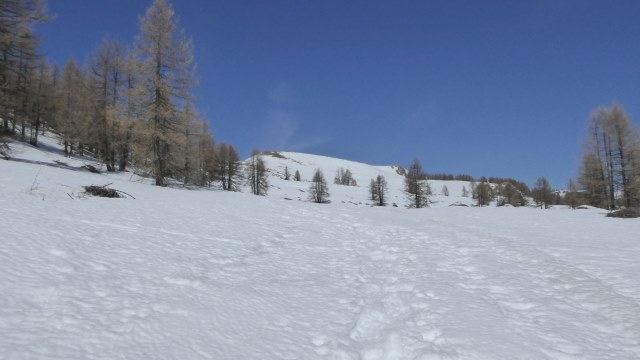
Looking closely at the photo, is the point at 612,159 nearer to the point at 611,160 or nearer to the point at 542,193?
the point at 611,160

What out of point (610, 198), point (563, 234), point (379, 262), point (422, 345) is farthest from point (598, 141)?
point (422, 345)

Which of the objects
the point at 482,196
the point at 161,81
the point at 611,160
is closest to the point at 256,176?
the point at 161,81

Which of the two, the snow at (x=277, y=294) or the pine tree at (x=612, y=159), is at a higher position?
the pine tree at (x=612, y=159)

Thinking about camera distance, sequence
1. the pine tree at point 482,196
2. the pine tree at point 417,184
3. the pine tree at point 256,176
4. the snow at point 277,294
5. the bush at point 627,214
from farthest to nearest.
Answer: the pine tree at point 482,196 < the pine tree at point 256,176 < the pine tree at point 417,184 < the bush at point 627,214 < the snow at point 277,294

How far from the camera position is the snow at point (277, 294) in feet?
9.11

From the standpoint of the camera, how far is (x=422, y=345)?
325cm

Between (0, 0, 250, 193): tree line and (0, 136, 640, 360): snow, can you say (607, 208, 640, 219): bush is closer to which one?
(0, 136, 640, 360): snow

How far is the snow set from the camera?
109 inches

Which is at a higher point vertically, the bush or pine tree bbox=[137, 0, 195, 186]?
pine tree bbox=[137, 0, 195, 186]

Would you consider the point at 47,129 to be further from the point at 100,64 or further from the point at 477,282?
the point at 477,282

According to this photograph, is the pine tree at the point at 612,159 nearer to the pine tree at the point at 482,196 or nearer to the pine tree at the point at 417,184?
the pine tree at the point at 417,184

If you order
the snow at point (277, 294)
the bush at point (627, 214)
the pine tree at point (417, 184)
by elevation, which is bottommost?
the snow at point (277, 294)

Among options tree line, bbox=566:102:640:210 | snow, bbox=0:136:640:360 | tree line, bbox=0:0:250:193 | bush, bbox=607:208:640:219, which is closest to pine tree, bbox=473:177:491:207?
tree line, bbox=566:102:640:210

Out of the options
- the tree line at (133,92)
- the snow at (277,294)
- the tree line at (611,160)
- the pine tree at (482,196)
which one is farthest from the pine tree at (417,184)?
the snow at (277,294)
